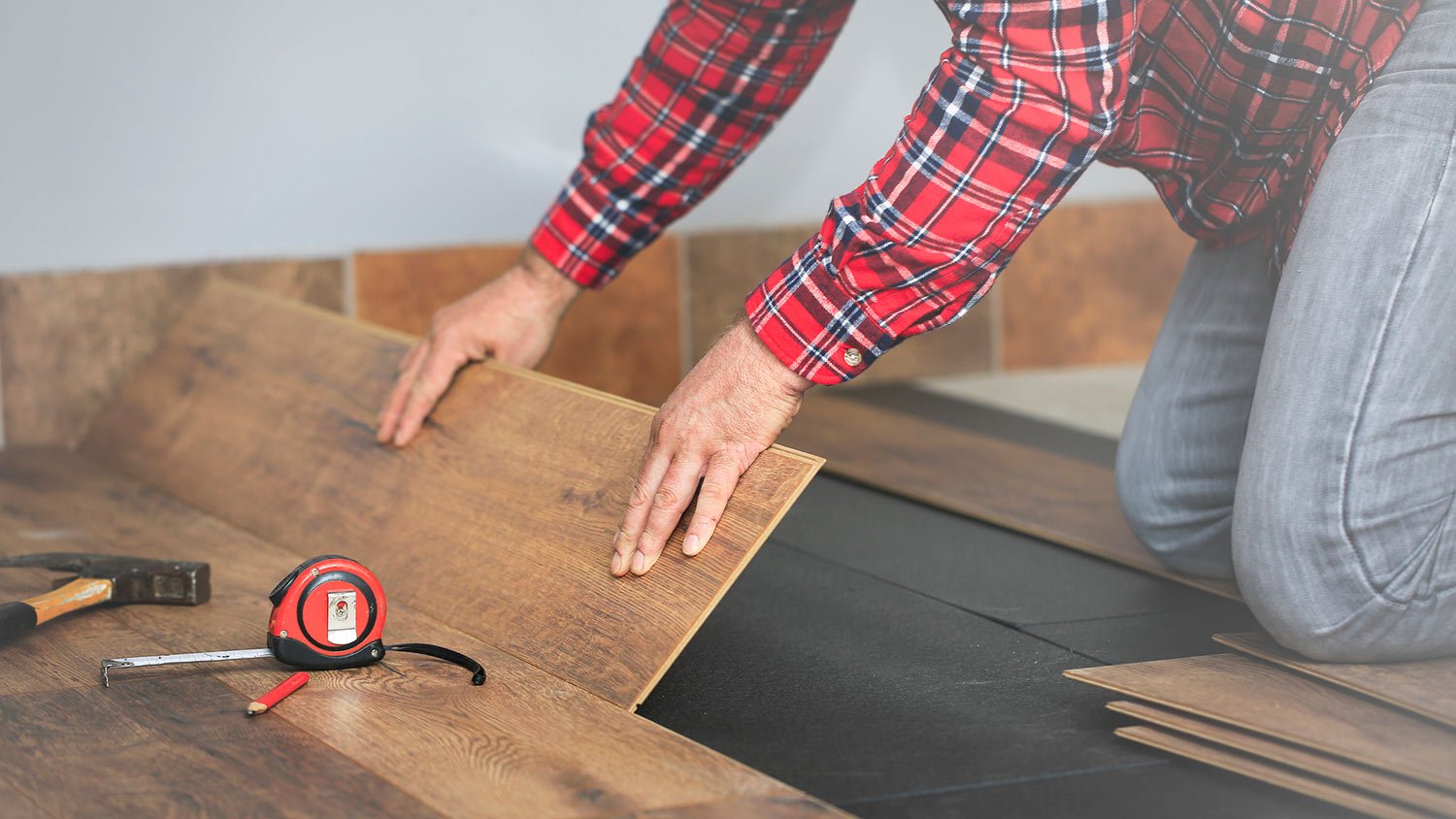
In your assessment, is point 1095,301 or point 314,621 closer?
point 314,621

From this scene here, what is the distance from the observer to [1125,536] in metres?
2.20

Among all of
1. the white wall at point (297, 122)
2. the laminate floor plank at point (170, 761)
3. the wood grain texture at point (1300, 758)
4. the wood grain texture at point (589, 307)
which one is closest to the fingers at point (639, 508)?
the laminate floor plank at point (170, 761)

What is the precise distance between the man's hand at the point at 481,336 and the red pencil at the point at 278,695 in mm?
551

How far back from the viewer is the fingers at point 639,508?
60.3 inches

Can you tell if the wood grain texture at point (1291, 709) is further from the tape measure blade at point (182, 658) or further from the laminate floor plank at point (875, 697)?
the tape measure blade at point (182, 658)

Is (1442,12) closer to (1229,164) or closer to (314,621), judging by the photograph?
(1229,164)

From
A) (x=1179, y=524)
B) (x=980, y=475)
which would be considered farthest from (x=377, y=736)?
(x=980, y=475)

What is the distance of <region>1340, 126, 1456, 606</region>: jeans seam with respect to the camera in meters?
1.46

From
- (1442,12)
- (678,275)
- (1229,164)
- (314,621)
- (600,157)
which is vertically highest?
(1442,12)

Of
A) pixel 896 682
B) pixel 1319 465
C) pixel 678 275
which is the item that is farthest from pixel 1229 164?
pixel 678 275

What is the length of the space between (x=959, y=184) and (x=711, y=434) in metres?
0.34

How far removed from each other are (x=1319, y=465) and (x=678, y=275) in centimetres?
187

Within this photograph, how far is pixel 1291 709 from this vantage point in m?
1.43

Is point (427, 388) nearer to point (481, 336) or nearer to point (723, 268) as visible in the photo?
point (481, 336)
